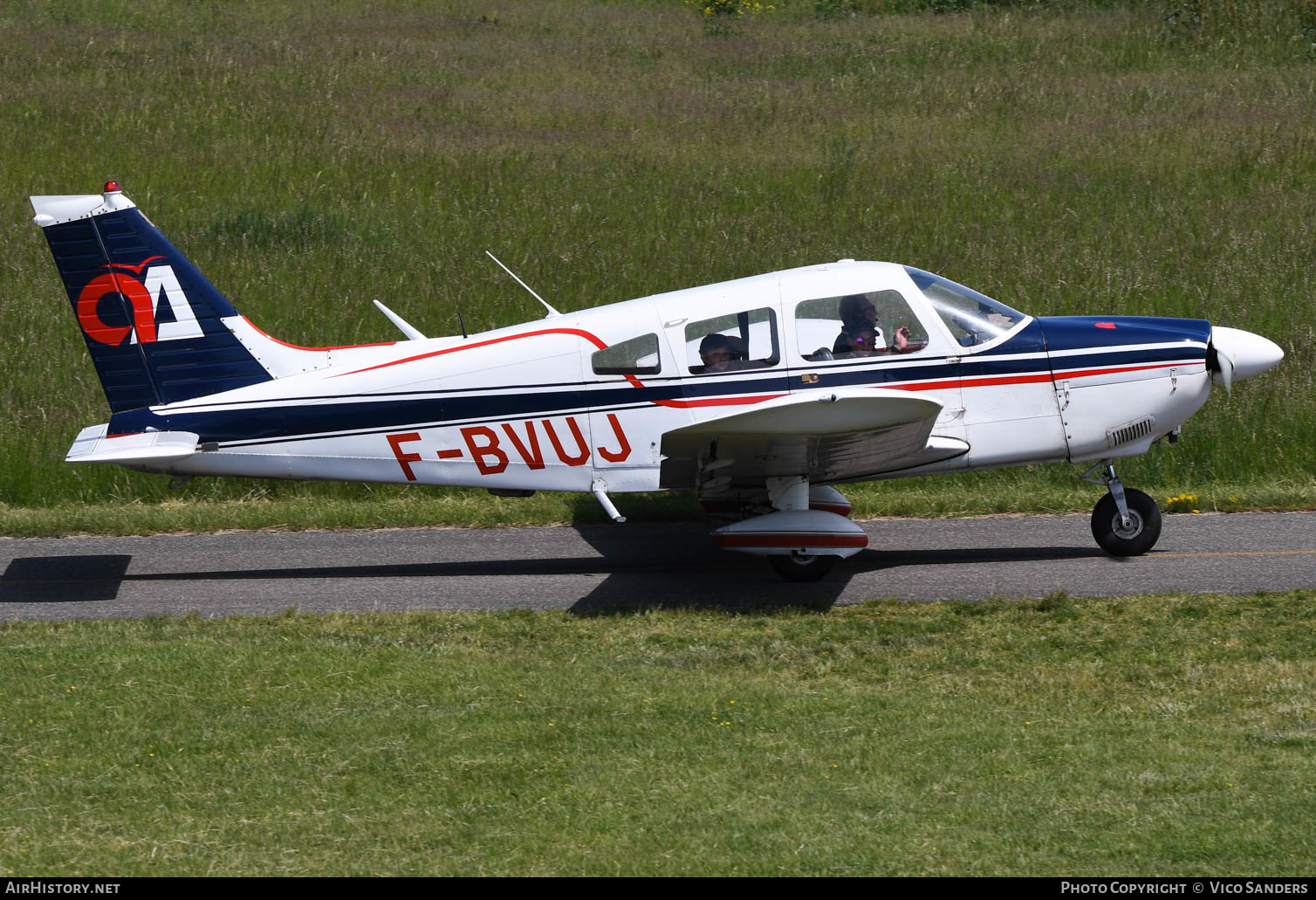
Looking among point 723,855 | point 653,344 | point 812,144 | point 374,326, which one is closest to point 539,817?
point 723,855

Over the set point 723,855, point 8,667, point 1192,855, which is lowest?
point 1192,855

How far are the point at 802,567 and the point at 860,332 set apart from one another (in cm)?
177

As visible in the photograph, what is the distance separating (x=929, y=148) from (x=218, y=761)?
17431mm

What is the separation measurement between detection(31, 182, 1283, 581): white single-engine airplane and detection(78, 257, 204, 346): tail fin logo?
1 centimetres

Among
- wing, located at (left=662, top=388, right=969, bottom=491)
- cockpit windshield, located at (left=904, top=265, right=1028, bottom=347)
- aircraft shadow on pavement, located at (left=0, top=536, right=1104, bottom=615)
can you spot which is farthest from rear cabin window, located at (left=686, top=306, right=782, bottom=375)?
aircraft shadow on pavement, located at (left=0, top=536, right=1104, bottom=615)

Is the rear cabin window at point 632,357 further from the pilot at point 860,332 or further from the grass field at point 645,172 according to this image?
the grass field at point 645,172

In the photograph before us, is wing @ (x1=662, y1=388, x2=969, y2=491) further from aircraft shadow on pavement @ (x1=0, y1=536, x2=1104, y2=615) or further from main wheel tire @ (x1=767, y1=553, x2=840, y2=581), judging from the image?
aircraft shadow on pavement @ (x1=0, y1=536, x2=1104, y2=615)

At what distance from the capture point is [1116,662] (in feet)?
24.2

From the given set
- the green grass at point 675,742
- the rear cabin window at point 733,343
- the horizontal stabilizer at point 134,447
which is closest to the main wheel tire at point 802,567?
the green grass at point 675,742

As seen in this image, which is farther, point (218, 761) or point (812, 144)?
point (812, 144)

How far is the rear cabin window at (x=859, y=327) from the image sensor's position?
29.7 ft

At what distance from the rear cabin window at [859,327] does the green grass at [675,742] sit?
6.07ft

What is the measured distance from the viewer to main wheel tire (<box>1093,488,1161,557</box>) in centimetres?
966

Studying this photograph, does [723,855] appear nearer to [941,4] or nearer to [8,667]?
[8,667]
